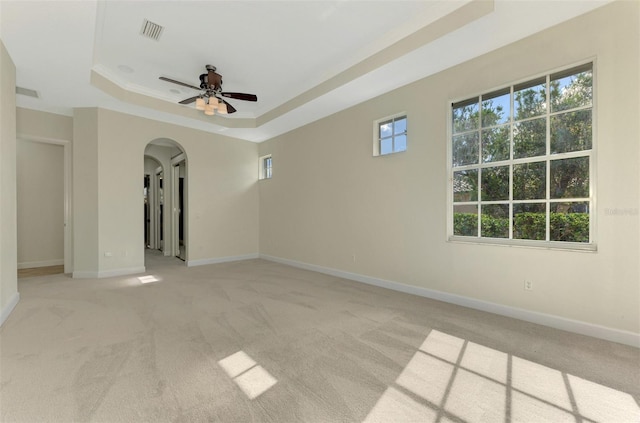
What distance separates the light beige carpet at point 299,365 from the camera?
1666 millimetres

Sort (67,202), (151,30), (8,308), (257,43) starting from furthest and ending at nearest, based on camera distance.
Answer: (67,202)
(257,43)
(151,30)
(8,308)

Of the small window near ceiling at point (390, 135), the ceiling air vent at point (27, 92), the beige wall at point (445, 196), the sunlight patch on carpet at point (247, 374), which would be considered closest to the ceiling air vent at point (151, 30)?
the ceiling air vent at point (27, 92)

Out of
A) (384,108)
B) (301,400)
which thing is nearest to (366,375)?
(301,400)

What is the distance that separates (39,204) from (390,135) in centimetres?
758

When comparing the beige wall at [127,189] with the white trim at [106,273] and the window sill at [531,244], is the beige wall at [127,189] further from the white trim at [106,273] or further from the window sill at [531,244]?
the window sill at [531,244]

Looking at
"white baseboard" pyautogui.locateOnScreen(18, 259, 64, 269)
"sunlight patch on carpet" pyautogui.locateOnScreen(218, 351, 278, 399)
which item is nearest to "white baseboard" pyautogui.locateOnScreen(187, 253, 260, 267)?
"white baseboard" pyautogui.locateOnScreen(18, 259, 64, 269)

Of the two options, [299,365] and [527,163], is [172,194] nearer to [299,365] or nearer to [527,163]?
[299,365]

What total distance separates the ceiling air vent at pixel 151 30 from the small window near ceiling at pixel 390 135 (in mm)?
3221

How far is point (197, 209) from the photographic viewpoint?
20.9 ft

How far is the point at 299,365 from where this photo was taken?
84.3 inches

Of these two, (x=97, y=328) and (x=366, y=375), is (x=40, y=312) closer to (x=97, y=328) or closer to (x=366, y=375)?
(x=97, y=328)

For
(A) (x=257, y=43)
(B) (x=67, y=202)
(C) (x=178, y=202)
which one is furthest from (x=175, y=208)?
(A) (x=257, y=43)

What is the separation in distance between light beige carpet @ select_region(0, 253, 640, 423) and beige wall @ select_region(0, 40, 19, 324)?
304 mm

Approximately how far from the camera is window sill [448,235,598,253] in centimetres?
274
